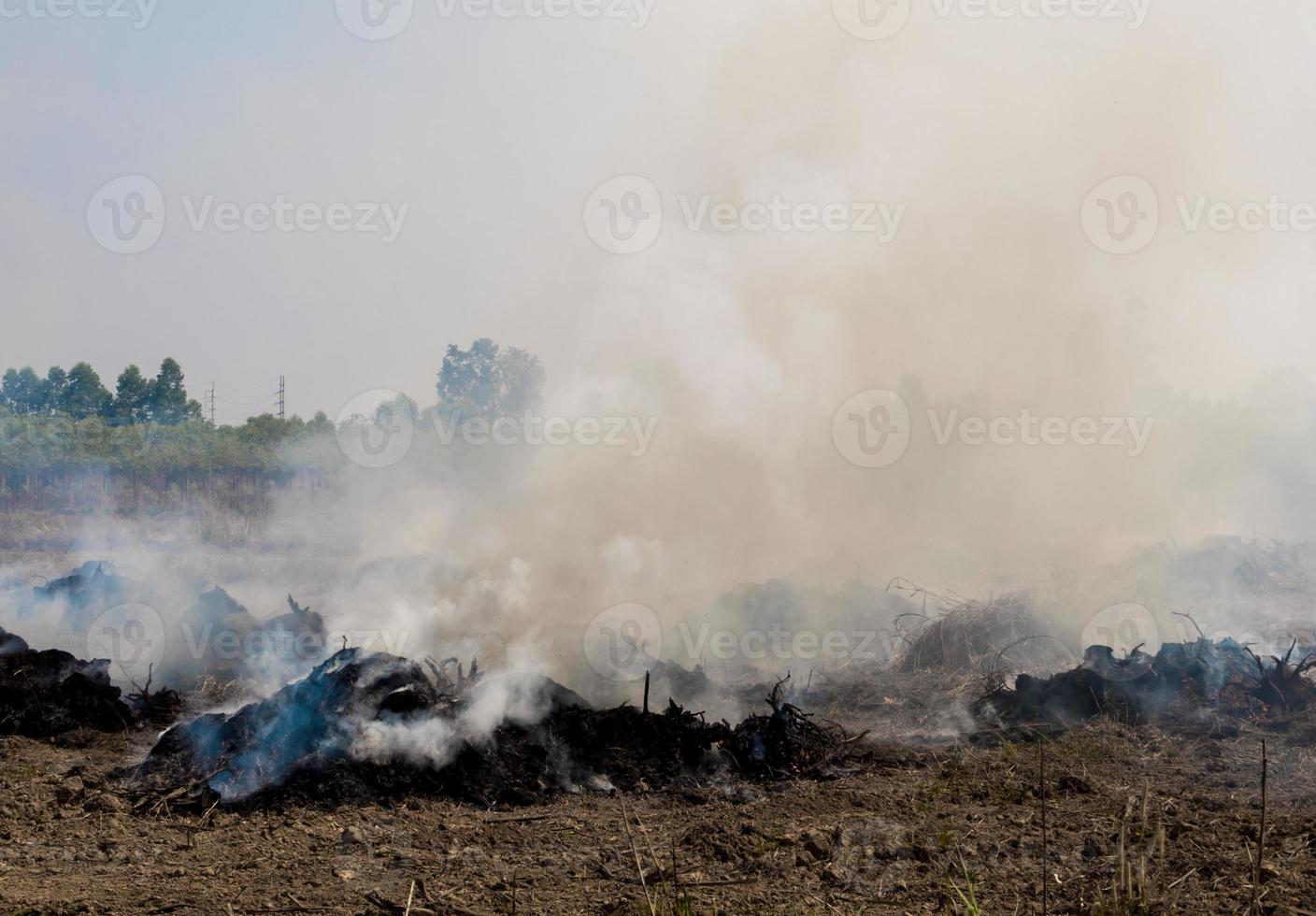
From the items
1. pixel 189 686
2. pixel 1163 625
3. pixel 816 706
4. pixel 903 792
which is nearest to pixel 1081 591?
pixel 1163 625

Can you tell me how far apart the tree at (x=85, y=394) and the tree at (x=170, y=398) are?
8.65ft
